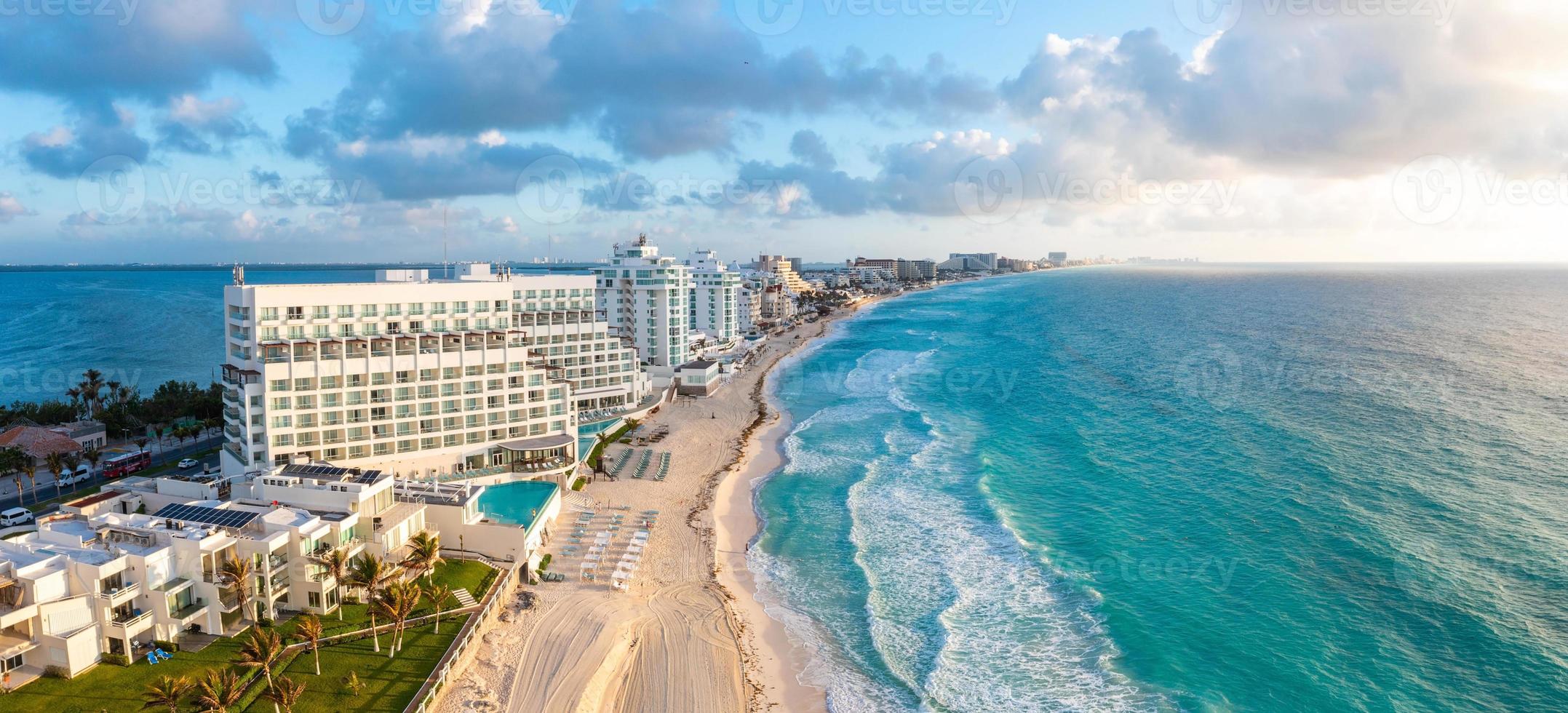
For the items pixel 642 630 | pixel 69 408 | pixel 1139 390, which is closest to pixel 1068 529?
pixel 642 630

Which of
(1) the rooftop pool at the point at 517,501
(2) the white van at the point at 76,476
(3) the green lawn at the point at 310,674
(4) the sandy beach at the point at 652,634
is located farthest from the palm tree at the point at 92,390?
(3) the green lawn at the point at 310,674

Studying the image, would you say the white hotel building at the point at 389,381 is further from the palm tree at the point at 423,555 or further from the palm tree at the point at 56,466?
the palm tree at the point at 423,555

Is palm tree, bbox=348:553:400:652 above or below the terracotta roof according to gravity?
below

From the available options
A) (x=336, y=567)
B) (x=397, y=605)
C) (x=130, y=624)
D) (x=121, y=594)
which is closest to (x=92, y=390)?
(x=121, y=594)

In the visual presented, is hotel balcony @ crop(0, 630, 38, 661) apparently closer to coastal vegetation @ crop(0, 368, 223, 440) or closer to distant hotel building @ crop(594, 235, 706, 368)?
coastal vegetation @ crop(0, 368, 223, 440)

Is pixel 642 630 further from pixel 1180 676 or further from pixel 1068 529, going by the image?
pixel 1068 529

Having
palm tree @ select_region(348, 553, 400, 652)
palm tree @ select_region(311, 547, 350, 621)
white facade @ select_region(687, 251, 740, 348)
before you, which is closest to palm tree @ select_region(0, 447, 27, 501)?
palm tree @ select_region(311, 547, 350, 621)
